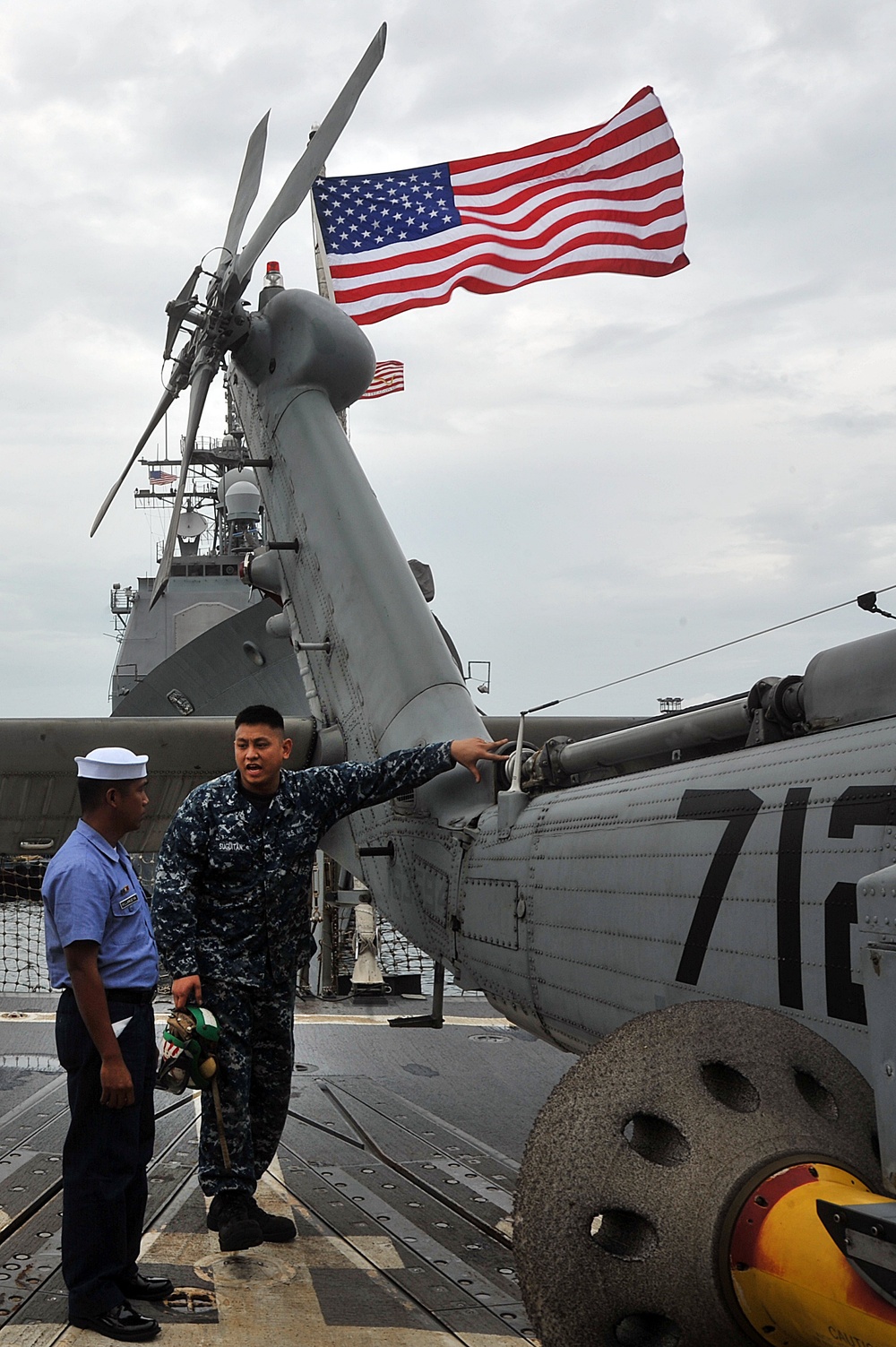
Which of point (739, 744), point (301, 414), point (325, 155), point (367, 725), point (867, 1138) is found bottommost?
point (867, 1138)

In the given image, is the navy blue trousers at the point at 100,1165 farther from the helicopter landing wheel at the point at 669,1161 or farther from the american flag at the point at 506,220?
the american flag at the point at 506,220

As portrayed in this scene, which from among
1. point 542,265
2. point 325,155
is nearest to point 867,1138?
point 325,155

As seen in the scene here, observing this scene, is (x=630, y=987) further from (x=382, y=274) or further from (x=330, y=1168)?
(x=382, y=274)

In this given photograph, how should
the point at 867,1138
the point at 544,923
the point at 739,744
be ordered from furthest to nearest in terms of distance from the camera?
the point at 544,923, the point at 739,744, the point at 867,1138

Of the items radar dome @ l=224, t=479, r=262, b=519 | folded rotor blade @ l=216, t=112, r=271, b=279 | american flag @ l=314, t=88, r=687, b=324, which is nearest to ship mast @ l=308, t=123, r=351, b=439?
american flag @ l=314, t=88, r=687, b=324

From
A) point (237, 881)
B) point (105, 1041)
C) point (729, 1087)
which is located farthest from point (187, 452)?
point (729, 1087)

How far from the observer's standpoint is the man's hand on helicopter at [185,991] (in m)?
3.90

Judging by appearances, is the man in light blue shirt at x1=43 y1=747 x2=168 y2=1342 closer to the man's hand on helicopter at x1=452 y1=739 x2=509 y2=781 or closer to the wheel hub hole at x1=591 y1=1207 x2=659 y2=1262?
the man's hand on helicopter at x1=452 y1=739 x2=509 y2=781

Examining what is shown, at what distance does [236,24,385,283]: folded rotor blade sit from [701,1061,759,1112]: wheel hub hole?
5.37 metres

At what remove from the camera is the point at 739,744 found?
3455 millimetres

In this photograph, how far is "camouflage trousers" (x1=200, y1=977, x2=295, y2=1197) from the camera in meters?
3.97

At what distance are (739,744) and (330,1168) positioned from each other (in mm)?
2768

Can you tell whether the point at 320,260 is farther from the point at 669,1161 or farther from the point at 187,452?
the point at 669,1161

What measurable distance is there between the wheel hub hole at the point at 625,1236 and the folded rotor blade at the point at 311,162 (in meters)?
5.57
